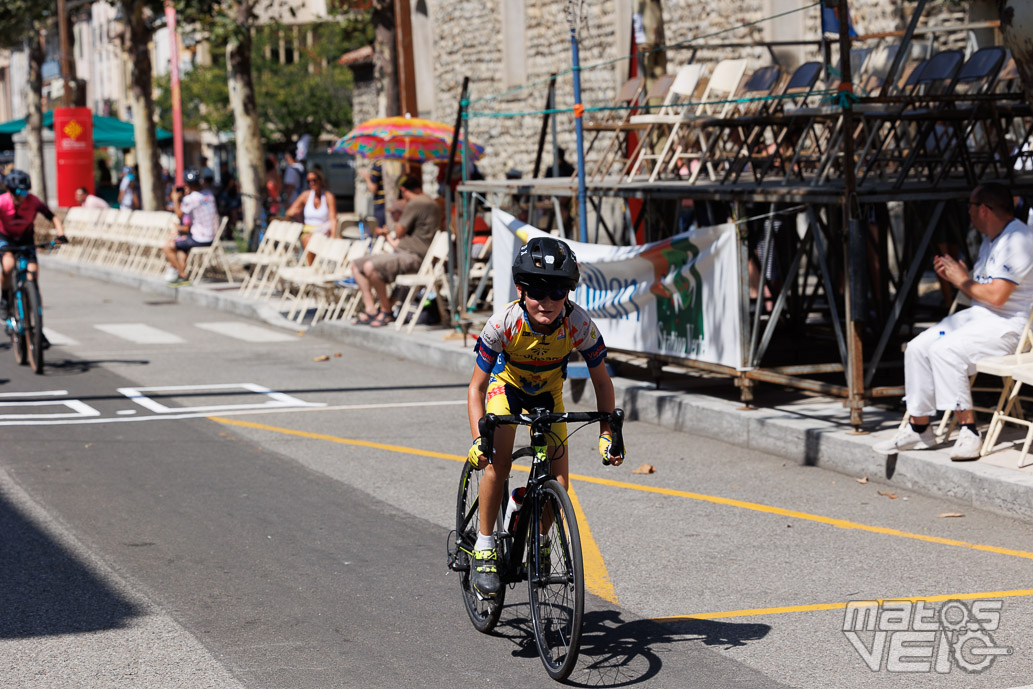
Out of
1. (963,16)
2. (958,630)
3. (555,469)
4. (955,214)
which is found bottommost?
(958,630)

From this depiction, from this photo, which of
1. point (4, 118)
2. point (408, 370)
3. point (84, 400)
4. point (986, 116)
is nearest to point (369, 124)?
point (408, 370)

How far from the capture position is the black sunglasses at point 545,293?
5.26 meters

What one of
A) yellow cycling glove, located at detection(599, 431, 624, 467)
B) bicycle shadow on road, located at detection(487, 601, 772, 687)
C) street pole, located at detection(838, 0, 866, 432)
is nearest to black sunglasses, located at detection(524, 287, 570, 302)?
yellow cycling glove, located at detection(599, 431, 624, 467)

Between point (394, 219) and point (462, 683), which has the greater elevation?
point (394, 219)

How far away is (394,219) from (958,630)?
1284 centimetres

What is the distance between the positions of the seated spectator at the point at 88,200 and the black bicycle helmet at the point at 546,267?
2568cm

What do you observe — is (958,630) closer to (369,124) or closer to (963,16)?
(369,124)

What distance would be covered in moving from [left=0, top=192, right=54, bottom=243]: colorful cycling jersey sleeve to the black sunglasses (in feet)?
31.3

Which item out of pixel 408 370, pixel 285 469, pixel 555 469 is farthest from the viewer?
pixel 408 370

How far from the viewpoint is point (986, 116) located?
34.7ft

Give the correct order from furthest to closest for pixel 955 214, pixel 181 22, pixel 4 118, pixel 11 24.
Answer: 1. pixel 4 118
2. pixel 11 24
3. pixel 181 22
4. pixel 955 214

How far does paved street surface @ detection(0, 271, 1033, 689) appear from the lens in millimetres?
5355

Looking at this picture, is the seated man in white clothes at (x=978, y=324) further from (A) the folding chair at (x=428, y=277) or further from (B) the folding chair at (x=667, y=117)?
(A) the folding chair at (x=428, y=277)

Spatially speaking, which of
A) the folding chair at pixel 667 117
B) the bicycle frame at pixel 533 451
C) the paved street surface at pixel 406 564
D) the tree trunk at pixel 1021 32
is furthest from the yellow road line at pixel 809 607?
the folding chair at pixel 667 117
